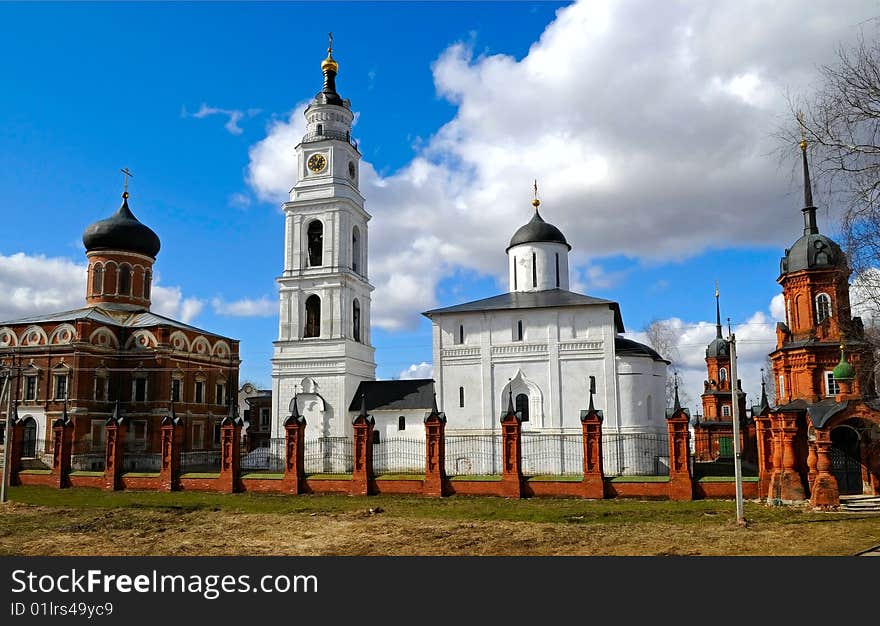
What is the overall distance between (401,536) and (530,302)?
53.1ft

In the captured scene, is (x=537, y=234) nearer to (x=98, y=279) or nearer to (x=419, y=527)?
(x=419, y=527)

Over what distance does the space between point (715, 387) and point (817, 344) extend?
2228 cm

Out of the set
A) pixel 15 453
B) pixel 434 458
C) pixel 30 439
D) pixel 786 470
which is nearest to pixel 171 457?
pixel 15 453

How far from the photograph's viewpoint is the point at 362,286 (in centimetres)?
3253

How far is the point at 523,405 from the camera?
2819 cm

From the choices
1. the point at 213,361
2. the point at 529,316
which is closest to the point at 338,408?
the point at 529,316

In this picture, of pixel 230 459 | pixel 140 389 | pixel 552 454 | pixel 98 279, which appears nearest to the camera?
pixel 230 459

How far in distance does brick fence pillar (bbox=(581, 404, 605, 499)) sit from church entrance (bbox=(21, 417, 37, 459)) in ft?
88.0

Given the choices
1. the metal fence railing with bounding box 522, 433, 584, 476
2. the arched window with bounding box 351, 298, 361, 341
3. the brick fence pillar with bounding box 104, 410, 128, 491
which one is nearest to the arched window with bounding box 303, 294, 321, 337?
the arched window with bounding box 351, 298, 361, 341

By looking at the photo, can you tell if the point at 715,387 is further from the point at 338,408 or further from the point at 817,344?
the point at 338,408

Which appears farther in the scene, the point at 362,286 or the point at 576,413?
the point at 362,286

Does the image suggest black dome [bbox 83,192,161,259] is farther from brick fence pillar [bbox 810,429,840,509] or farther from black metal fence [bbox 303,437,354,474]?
brick fence pillar [bbox 810,429,840,509]

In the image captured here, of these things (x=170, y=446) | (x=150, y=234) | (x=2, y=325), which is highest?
(x=150, y=234)
